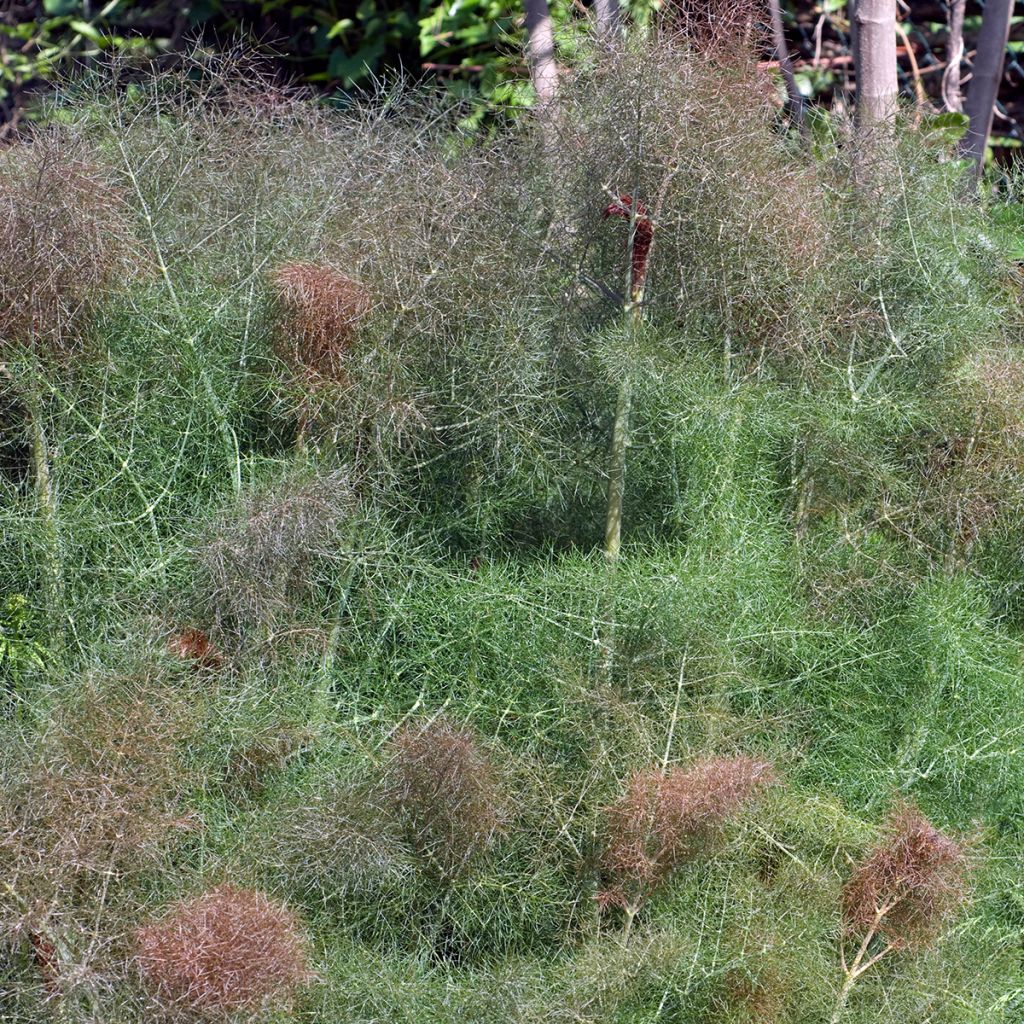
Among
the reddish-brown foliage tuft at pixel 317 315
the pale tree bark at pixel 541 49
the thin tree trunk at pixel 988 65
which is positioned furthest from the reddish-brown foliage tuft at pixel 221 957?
the thin tree trunk at pixel 988 65

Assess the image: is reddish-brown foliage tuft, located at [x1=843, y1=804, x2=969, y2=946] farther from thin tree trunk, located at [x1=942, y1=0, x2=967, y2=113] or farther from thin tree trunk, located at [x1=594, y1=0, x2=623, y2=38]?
thin tree trunk, located at [x1=942, y1=0, x2=967, y2=113]

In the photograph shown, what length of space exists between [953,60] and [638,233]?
1.11 m

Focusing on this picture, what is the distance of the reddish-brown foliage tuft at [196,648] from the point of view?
4.72ft

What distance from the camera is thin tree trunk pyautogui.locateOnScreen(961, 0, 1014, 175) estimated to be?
212 cm

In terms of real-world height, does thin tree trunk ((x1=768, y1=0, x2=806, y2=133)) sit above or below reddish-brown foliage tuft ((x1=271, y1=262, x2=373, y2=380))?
above

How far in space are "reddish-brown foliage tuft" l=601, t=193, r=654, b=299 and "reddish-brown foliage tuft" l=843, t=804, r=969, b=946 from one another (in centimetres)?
64

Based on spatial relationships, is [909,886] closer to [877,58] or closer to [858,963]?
[858,963]

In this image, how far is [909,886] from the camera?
1.31m

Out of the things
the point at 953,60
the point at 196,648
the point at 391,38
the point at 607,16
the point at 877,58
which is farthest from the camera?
the point at 391,38

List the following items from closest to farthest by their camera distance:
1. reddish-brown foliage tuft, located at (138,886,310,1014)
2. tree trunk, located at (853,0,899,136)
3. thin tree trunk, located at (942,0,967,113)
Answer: reddish-brown foliage tuft, located at (138,886,310,1014) → tree trunk, located at (853,0,899,136) → thin tree trunk, located at (942,0,967,113)

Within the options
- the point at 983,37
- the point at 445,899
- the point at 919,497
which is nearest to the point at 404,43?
the point at 983,37


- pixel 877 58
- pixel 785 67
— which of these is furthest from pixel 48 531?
pixel 877 58

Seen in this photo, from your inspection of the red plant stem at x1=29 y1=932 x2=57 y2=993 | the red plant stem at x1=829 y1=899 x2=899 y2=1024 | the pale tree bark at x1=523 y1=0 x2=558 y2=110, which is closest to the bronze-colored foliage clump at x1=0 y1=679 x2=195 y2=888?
the red plant stem at x1=29 y1=932 x2=57 y2=993

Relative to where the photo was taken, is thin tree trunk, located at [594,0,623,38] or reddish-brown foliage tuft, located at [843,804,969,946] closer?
reddish-brown foliage tuft, located at [843,804,969,946]
